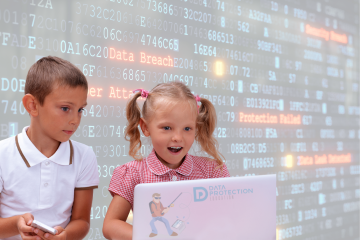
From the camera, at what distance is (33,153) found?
1.05 m

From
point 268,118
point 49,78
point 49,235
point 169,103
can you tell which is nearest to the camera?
point 49,235

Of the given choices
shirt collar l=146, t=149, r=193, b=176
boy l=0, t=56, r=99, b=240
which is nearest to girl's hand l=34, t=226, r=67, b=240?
boy l=0, t=56, r=99, b=240

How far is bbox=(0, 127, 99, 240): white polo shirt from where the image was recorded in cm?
103

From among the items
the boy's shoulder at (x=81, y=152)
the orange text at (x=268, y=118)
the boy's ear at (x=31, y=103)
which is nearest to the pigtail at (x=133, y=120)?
the boy's shoulder at (x=81, y=152)

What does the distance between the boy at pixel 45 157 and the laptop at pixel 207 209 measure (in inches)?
16.7

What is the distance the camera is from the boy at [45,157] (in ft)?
3.37

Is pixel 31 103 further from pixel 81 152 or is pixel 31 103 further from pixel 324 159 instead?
pixel 324 159

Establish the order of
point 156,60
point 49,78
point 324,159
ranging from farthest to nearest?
1. point 324,159
2. point 156,60
3. point 49,78

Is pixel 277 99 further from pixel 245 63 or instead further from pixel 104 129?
pixel 104 129

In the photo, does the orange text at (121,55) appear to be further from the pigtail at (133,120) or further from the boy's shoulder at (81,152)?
the boy's shoulder at (81,152)

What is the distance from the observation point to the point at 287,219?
238 centimetres

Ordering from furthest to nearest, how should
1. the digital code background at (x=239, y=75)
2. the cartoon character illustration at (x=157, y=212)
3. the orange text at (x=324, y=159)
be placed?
the orange text at (x=324, y=159), the digital code background at (x=239, y=75), the cartoon character illustration at (x=157, y=212)

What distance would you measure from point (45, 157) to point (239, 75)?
1.41 metres

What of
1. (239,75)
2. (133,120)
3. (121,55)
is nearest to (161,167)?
(133,120)
